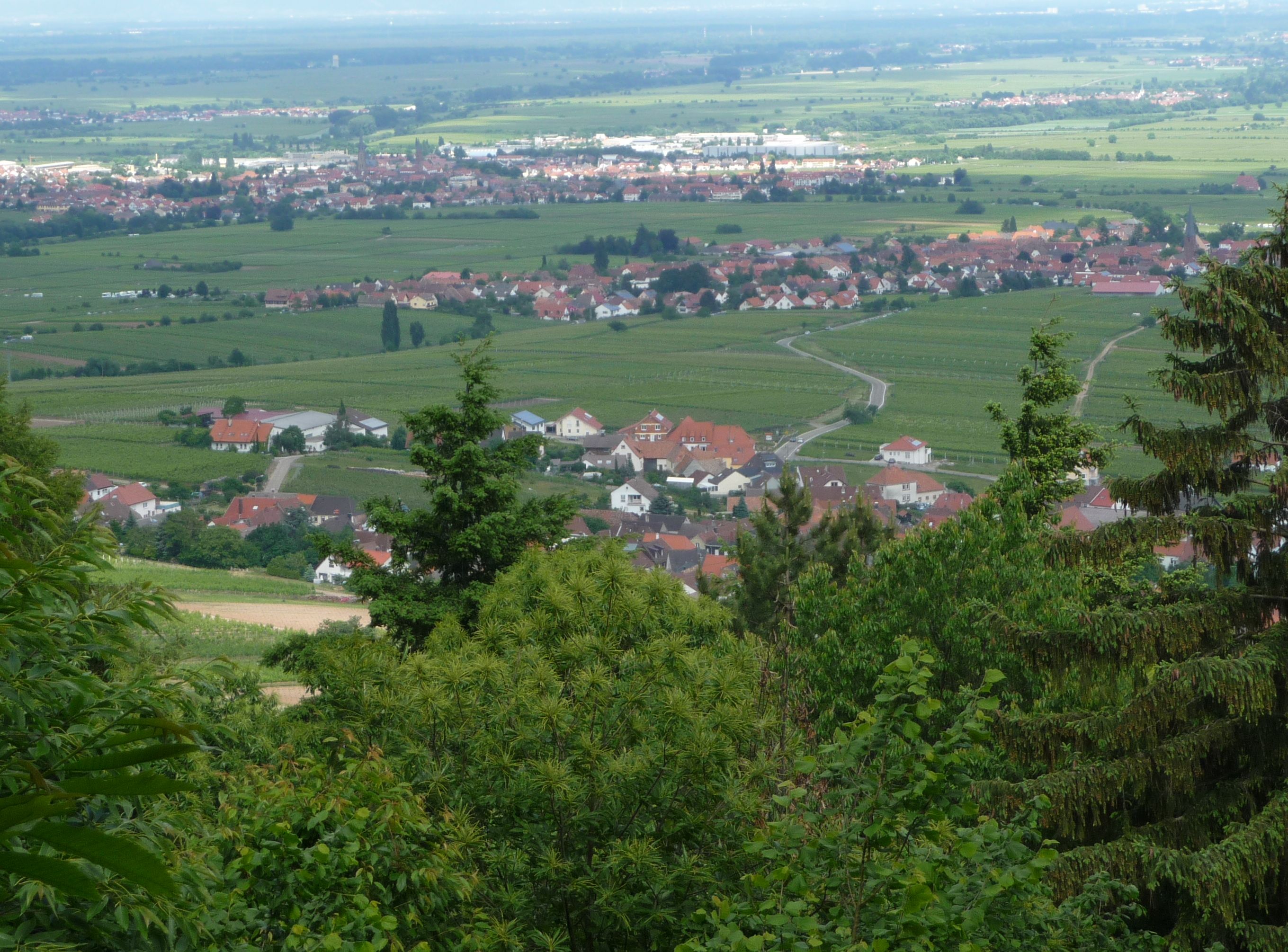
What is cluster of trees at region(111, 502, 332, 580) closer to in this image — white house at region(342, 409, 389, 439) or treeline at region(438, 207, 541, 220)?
white house at region(342, 409, 389, 439)

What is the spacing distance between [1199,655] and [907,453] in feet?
162

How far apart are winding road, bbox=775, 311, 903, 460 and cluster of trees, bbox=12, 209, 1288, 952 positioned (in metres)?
47.5

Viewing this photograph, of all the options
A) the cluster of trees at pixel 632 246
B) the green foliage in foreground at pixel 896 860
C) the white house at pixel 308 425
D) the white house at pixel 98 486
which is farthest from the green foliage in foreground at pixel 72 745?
the cluster of trees at pixel 632 246

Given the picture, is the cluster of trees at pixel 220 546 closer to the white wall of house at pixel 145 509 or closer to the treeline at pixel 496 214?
the white wall of house at pixel 145 509

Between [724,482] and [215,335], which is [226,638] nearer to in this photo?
[724,482]

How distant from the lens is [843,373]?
7388 cm

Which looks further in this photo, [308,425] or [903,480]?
[308,425]

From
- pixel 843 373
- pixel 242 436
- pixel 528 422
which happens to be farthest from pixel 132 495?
pixel 843 373

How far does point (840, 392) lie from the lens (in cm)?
6881

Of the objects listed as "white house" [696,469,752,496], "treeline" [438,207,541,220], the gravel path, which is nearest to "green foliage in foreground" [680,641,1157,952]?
the gravel path

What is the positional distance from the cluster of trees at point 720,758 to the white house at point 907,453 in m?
43.9

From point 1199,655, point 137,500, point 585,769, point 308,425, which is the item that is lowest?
point 137,500

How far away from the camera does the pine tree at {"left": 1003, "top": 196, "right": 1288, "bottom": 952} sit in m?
7.28

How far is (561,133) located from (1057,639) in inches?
7712
